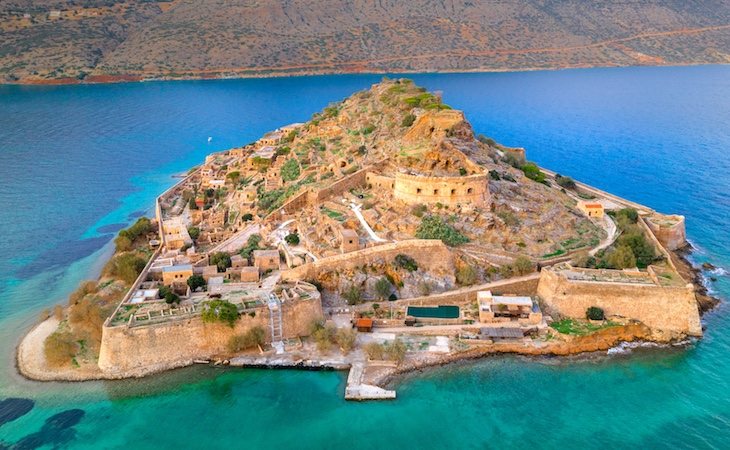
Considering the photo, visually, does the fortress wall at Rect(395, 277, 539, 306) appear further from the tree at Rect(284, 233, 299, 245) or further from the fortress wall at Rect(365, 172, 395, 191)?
the fortress wall at Rect(365, 172, 395, 191)

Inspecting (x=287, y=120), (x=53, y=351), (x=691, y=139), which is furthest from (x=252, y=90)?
(x=53, y=351)

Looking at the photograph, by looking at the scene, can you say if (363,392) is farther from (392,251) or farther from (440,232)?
(440,232)

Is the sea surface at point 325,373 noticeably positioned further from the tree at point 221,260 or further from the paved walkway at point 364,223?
the paved walkway at point 364,223

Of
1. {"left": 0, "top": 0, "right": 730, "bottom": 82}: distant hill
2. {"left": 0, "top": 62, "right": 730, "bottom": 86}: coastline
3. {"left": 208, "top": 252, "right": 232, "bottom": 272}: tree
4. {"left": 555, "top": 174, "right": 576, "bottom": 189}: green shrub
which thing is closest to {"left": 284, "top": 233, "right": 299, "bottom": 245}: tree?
{"left": 208, "top": 252, "right": 232, "bottom": 272}: tree

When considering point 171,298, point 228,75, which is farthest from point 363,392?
point 228,75

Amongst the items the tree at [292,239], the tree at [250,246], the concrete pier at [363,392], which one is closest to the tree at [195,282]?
the tree at [250,246]
